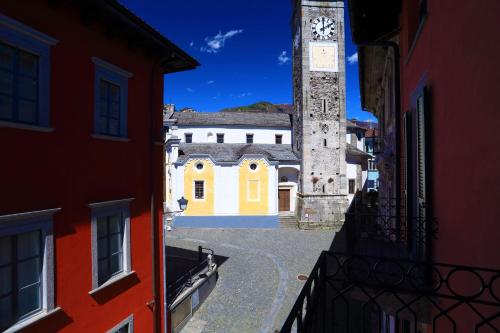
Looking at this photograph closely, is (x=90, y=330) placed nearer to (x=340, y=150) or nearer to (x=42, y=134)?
(x=42, y=134)

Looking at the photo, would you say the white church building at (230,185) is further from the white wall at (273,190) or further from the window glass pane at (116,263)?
the window glass pane at (116,263)

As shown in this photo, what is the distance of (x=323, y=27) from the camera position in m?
26.3

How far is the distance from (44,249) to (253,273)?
1143 cm

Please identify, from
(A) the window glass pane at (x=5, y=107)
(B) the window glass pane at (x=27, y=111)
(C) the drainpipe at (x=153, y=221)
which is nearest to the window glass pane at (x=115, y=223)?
(C) the drainpipe at (x=153, y=221)

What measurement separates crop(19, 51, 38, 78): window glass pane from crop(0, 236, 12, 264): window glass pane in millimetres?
2890

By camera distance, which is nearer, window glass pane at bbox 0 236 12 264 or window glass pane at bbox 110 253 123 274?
window glass pane at bbox 0 236 12 264

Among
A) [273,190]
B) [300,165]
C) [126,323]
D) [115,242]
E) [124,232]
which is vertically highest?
[300,165]

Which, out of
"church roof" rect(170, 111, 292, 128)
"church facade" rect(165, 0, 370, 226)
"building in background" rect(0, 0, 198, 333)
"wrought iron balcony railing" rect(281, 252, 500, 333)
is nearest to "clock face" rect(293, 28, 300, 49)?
"church facade" rect(165, 0, 370, 226)

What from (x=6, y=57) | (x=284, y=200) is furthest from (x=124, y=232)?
(x=284, y=200)

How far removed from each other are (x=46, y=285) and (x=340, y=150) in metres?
23.8

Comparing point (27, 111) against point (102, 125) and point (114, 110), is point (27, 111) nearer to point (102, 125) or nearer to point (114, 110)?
point (102, 125)

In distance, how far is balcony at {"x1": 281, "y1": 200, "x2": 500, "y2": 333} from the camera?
2.50 meters

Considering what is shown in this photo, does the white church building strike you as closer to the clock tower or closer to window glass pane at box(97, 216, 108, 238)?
the clock tower

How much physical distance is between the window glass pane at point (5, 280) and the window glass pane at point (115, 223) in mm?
2197
